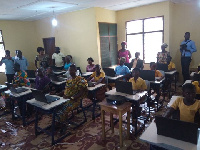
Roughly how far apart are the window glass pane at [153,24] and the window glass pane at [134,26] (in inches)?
10.1

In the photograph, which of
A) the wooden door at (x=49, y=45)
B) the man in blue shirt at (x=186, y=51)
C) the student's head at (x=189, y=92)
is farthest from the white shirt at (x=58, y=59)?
Answer: the student's head at (x=189, y=92)

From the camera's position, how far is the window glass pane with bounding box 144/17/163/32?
6.21 meters

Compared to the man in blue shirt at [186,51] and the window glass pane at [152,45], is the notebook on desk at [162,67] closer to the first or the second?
the man in blue shirt at [186,51]

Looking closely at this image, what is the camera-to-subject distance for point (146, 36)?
21.9 feet

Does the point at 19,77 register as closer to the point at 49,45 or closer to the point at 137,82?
the point at 137,82

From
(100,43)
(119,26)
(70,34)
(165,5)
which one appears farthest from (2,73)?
(165,5)

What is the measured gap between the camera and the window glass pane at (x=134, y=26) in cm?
677

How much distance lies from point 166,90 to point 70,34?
440 centimetres

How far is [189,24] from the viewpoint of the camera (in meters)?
5.96

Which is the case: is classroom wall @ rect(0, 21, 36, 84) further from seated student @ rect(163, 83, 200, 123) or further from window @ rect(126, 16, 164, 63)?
seated student @ rect(163, 83, 200, 123)

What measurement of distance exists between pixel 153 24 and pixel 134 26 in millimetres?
827

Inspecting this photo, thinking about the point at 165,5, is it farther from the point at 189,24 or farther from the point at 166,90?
the point at 166,90

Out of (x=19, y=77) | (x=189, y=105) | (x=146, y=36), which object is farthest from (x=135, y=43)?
(x=189, y=105)

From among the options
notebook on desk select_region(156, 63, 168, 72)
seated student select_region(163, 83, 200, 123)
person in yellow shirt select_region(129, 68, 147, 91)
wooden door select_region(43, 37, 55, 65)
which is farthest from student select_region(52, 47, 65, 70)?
seated student select_region(163, 83, 200, 123)
